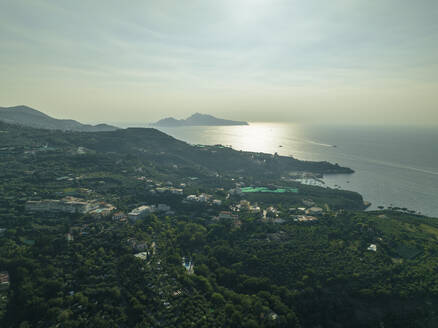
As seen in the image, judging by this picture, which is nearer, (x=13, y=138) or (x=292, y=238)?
(x=292, y=238)

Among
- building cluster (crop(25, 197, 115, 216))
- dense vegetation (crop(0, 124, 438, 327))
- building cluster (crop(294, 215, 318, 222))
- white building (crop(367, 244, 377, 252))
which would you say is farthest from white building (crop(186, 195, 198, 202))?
white building (crop(367, 244, 377, 252))

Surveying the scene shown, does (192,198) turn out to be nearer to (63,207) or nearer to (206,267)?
(206,267)

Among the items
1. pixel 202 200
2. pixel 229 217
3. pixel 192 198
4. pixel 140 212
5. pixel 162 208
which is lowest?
pixel 229 217

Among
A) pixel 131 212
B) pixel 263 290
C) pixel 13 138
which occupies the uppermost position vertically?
pixel 13 138

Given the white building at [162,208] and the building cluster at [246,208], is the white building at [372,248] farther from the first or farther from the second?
the white building at [162,208]

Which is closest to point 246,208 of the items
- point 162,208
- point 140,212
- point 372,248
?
point 162,208

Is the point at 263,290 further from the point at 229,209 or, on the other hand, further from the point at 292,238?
the point at 229,209

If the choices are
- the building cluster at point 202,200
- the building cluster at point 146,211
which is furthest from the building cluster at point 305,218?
the building cluster at point 146,211

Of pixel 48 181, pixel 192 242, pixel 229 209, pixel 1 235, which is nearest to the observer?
pixel 1 235

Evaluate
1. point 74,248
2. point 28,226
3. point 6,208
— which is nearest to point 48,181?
point 6,208
